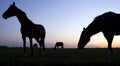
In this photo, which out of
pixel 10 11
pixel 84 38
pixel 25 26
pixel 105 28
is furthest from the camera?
pixel 10 11

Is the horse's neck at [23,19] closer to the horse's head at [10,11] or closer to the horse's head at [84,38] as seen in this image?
the horse's head at [10,11]

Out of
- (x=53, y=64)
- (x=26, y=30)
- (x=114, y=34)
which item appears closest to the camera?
(x=53, y=64)

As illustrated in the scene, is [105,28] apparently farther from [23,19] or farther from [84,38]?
[23,19]

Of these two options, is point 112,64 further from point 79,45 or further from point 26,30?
point 26,30

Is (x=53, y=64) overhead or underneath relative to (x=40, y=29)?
underneath

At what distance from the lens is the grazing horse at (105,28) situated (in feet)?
44.3

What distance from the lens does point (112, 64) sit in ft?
33.4

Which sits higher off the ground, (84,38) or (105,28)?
(105,28)

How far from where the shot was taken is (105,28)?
13648 millimetres

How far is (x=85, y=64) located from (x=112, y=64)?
1.16 meters

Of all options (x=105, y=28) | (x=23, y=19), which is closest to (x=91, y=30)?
(x=105, y=28)

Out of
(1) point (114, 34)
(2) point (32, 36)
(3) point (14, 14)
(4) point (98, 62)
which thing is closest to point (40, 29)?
(2) point (32, 36)

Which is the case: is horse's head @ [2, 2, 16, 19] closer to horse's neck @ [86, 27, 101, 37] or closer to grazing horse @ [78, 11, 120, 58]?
grazing horse @ [78, 11, 120, 58]

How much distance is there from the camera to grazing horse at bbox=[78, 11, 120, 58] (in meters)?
13.5
